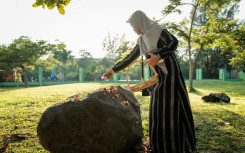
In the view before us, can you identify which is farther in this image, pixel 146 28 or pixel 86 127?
pixel 86 127

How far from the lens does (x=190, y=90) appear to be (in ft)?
61.9

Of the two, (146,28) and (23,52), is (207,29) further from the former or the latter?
(23,52)

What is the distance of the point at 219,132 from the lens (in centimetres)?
612

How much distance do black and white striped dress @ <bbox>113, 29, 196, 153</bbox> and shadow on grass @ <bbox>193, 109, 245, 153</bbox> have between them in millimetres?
1447

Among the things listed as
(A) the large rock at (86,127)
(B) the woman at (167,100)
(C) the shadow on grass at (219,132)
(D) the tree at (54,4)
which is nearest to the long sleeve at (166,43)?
(B) the woman at (167,100)

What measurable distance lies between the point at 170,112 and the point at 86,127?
52.5 inches

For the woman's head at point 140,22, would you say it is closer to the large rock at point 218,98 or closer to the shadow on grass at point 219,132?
the shadow on grass at point 219,132

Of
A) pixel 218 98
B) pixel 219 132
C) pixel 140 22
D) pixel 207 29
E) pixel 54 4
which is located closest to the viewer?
pixel 140 22

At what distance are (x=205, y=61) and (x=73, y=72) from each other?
2050 cm

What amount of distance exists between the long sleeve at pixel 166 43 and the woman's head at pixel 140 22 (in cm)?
25

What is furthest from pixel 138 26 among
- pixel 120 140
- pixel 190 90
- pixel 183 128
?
pixel 190 90

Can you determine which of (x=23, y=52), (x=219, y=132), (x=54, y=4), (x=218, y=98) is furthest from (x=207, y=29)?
(x=23, y=52)

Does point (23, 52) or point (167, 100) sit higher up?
point (23, 52)

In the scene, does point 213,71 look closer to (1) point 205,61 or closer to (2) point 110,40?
(1) point 205,61
